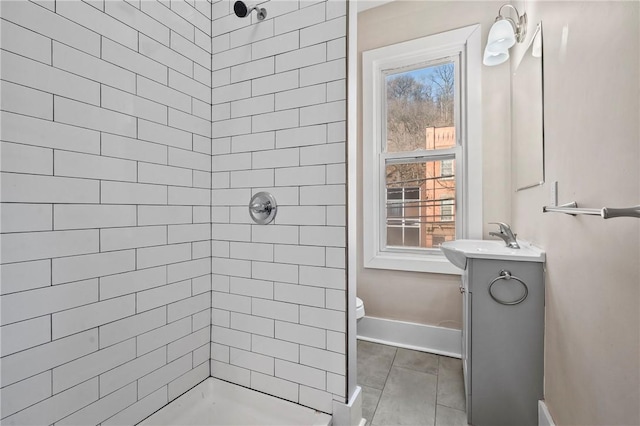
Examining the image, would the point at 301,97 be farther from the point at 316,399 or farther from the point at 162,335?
the point at 316,399

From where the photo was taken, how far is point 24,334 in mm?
863

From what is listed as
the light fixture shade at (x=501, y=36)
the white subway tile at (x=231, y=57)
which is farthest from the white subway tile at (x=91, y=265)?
the light fixture shade at (x=501, y=36)

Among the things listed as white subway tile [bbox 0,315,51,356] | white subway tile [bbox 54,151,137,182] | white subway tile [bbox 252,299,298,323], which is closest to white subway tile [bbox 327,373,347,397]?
white subway tile [bbox 252,299,298,323]

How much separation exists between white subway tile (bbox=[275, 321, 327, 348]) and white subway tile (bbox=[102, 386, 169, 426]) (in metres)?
0.52

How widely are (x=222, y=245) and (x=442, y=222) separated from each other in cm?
173

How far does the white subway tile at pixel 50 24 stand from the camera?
2.77 feet

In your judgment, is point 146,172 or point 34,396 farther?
point 146,172

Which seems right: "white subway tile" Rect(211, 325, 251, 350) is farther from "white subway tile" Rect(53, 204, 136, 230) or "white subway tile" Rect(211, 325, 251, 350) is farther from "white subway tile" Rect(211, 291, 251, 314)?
"white subway tile" Rect(53, 204, 136, 230)

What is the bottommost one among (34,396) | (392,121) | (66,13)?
(34,396)

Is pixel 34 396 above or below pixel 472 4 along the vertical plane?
below

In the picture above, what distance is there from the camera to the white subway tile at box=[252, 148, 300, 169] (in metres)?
1.31

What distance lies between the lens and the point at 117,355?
1092mm

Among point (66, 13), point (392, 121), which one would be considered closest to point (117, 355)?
point (66, 13)

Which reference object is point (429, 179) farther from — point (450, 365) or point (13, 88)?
point (13, 88)
